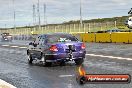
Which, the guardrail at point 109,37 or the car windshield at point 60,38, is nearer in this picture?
the car windshield at point 60,38

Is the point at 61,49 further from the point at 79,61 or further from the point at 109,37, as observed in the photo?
the point at 109,37

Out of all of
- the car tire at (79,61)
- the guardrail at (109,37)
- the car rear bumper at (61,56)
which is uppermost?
the guardrail at (109,37)

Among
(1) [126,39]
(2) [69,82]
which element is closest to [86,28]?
(1) [126,39]

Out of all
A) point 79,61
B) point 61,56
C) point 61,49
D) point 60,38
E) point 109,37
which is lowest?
point 79,61

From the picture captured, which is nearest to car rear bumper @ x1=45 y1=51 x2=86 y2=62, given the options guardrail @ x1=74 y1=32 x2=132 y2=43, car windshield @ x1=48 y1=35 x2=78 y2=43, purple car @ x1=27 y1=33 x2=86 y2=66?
purple car @ x1=27 y1=33 x2=86 y2=66

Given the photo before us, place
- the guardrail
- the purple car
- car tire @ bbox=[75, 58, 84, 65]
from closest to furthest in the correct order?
the purple car
car tire @ bbox=[75, 58, 84, 65]
the guardrail

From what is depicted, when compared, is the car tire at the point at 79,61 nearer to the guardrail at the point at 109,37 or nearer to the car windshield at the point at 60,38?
the car windshield at the point at 60,38

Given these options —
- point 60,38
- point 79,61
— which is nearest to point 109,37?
point 79,61

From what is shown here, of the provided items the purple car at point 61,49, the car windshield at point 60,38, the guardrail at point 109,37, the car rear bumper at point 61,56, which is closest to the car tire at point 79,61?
the purple car at point 61,49

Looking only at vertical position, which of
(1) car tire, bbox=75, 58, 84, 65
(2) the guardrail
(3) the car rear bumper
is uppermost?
(2) the guardrail

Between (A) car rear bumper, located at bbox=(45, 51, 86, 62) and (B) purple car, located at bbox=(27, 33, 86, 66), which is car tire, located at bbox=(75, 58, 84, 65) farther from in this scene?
(A) car rear bumper, located at bbox=(45, 51, 86, 62)

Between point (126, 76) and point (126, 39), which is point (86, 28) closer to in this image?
point (126, 39)

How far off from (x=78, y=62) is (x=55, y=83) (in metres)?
6.80

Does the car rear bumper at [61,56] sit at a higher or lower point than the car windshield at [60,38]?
lower
